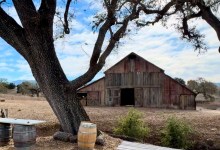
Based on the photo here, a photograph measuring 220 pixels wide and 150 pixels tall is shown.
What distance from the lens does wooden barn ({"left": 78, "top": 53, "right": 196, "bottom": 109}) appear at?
3344cm

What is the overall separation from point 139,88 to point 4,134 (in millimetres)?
26200

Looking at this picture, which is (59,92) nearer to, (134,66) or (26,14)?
(26,14)

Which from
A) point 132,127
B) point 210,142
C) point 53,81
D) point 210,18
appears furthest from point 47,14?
point 210,142

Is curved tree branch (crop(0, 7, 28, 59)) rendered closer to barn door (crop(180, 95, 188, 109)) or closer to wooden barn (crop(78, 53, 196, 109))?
wooden barn (crop(78, 53, 196, 109))

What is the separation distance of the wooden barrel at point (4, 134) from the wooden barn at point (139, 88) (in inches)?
1016

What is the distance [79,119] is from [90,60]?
170 centimetres

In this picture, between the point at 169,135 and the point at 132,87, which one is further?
the point at 132,87

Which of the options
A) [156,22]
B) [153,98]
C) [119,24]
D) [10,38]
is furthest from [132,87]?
[10,38]

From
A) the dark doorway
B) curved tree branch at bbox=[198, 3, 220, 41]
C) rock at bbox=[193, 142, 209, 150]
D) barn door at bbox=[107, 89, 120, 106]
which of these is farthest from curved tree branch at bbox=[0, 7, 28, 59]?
the dark doorway

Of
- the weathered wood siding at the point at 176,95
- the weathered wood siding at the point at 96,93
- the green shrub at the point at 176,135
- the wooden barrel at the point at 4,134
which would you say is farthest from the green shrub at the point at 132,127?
the weathered wood siding at the point at 96,93

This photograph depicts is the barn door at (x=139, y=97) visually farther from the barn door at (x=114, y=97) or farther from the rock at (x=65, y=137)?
the rock at (x=65, y=137)

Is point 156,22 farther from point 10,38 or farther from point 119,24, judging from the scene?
point 10,38

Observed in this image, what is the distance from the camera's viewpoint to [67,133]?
30.9ft

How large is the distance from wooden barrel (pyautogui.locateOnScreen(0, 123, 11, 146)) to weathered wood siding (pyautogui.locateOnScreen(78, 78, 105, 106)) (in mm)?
27044
